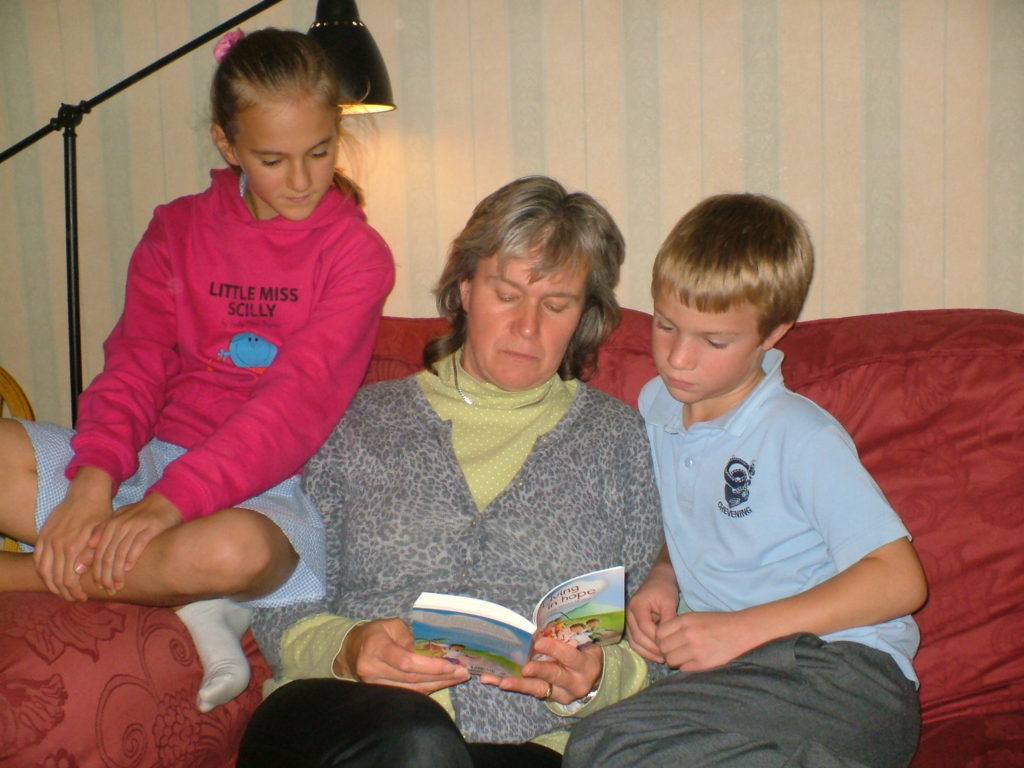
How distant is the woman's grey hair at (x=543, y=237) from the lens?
1558 millimetres

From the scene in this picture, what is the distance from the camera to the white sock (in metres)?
1.38

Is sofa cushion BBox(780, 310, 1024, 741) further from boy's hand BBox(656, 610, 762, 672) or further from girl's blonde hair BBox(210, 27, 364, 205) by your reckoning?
girl's blonde hair BBox(210, 27, 364, 205)

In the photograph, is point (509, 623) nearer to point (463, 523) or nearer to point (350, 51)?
point (463, 523)

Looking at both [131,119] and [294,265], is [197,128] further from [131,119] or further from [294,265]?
[294,265]

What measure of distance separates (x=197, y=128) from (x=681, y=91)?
1290 millimetres

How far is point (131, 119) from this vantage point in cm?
255

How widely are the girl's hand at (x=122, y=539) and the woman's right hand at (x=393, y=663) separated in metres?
0.35

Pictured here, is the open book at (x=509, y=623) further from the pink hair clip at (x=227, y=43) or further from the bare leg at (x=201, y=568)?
the pink hair clip at (x=227, y=43)

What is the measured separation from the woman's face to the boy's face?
163mm

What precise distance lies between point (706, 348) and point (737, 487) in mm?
229

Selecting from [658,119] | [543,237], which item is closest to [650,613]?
[543,237]

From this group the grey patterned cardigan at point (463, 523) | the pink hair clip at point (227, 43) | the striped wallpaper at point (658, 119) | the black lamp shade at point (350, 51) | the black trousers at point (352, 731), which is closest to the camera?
the black trousers at point (352, 731)

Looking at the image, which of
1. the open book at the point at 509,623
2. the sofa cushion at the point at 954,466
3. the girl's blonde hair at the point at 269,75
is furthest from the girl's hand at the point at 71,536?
the sofa cushion at the point at 954,466

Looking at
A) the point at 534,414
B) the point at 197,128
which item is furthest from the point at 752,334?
the point at 197,128
